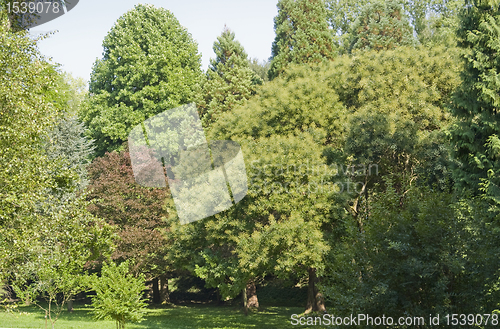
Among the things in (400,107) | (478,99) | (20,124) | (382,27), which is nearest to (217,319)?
(400,107)

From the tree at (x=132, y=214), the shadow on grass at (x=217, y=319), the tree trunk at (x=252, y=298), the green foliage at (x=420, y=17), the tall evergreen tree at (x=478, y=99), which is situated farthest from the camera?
the green foliage at (x=420, y=17)

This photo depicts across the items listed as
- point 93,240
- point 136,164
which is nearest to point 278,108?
point 93,240

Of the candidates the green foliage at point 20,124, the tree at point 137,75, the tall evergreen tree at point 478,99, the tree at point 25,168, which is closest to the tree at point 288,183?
the tall evergreen tree at point 478,99

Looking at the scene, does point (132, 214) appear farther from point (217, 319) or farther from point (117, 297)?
point (117, 297)

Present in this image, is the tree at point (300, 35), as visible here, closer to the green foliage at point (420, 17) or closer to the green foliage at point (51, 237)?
the green foliage at point (420, 17)

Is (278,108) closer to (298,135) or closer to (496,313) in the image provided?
(298,135)

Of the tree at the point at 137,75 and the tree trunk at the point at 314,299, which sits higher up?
the tree at the point at 137,75

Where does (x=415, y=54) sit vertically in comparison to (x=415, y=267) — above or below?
above

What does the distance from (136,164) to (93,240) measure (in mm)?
16229

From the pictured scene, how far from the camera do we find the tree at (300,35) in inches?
1294

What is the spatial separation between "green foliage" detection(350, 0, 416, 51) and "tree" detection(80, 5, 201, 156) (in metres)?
13.5

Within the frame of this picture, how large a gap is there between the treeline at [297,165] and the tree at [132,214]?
0.40 feet

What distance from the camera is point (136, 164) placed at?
3073 cm

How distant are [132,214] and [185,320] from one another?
7287 mm
